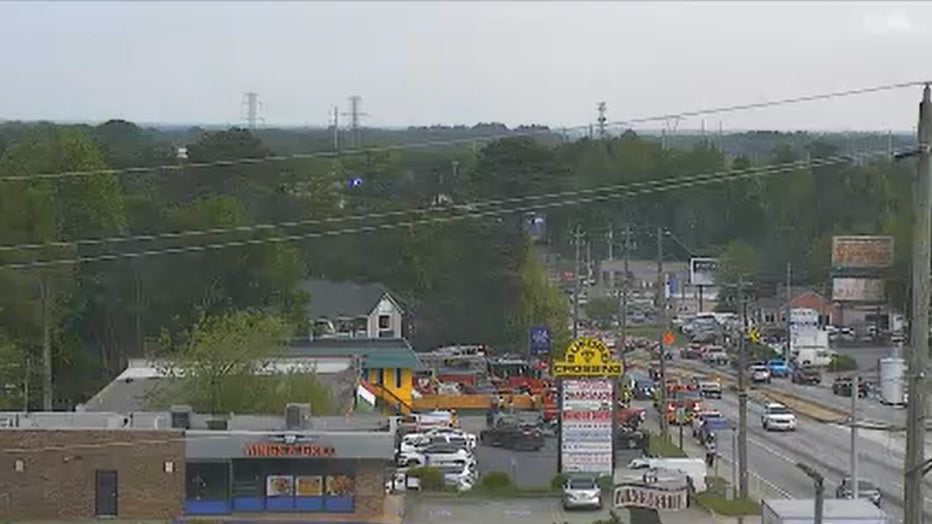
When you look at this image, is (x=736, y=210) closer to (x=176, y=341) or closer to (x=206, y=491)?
(x=176, y=341)

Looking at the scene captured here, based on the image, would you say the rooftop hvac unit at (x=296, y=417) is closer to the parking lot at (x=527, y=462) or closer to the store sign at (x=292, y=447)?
the store sign at (x=292, y=447)

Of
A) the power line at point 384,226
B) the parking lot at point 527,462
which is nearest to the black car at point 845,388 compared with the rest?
the power line at point 384,226

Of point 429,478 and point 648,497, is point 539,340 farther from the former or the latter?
point 648,497

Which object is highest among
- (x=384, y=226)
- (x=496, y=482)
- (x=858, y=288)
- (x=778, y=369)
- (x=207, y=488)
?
(x=384, y=226)

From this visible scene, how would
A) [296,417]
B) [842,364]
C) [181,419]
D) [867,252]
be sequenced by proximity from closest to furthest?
[296,417], [181,419], [867,252], [842,364]

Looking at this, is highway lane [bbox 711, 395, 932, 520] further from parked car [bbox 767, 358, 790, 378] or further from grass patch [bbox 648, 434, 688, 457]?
parked car [bbox 767, 358, 790, 378]

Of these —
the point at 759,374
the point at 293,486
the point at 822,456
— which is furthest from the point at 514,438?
the point at 759,374
